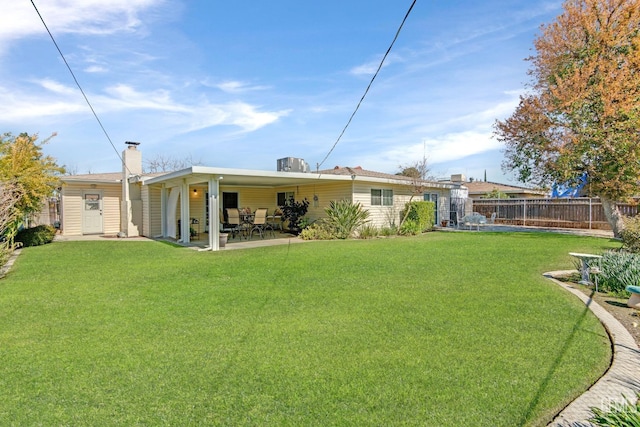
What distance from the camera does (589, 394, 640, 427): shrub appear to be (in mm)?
2193

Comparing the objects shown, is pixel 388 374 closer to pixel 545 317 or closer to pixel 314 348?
pixel 314 348

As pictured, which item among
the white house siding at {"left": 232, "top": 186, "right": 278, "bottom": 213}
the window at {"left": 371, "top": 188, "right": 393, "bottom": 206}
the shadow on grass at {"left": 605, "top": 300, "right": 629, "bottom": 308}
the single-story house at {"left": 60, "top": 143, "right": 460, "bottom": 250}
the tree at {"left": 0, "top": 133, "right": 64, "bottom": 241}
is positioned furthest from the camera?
the white house siding at {"left": 232, "top": 186, "right": 278, "bottom": 213}

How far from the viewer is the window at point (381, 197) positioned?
15516 millimetres

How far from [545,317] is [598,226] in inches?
668

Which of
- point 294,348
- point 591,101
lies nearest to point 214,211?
point 294,348

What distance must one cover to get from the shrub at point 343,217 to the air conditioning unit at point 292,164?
6.36 feet

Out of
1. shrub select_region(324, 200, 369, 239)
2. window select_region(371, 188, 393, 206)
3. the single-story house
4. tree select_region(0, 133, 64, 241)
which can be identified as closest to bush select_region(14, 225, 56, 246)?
tree select_region(0, 133, 64, 241)

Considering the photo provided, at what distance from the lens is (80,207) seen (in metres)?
15.7

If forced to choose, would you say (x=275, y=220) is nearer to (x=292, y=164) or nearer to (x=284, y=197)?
(x=284, y=197)

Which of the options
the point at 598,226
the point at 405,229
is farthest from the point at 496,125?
the point at 598,226

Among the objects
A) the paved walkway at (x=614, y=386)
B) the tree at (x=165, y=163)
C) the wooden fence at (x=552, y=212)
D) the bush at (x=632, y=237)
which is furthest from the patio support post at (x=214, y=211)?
the tree at (x=165, y=163)

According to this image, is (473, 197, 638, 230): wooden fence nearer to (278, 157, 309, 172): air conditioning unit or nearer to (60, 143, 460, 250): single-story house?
(60, 143, 460, 250): single-story house

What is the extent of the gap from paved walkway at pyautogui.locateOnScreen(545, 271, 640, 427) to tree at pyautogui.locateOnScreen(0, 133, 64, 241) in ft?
43.0

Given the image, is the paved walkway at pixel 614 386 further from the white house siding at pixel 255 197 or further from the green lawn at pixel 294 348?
the white house siding at pixel 255 197
